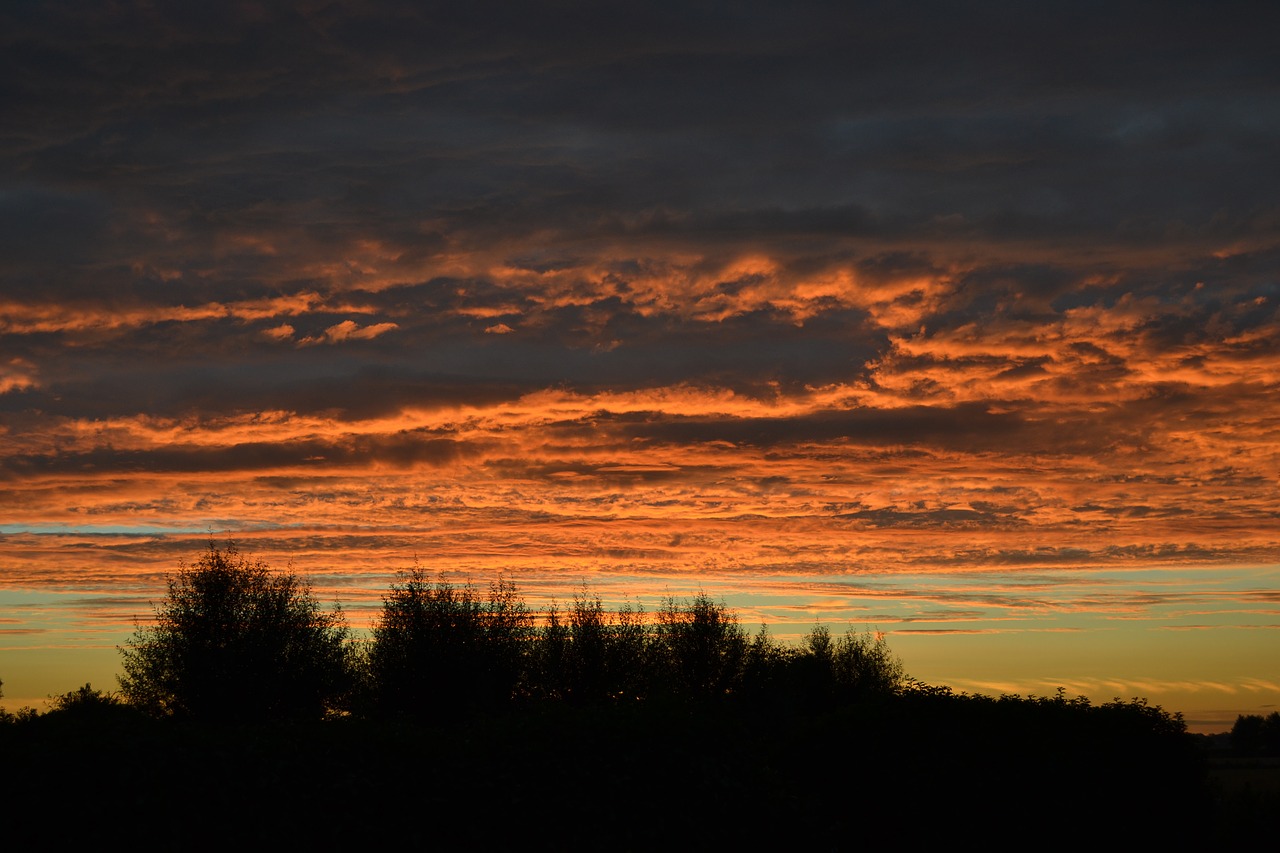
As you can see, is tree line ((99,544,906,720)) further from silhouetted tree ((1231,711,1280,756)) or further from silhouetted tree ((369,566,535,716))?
silhouetted tree ((1231,711,1280,756))

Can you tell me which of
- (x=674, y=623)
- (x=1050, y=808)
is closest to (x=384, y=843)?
(x=1050, y=808)

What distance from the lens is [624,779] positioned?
17.1 m

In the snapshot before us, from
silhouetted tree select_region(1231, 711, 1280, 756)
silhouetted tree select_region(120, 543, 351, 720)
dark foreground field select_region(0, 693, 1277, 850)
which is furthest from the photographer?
silhouetted tree select_region(1231, 711, 1280, 756)

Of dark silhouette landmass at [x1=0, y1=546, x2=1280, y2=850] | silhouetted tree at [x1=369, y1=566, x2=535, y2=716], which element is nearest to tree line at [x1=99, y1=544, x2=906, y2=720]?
silhouetted tree at [x1=369, y1=566, x2=535, y2=716]

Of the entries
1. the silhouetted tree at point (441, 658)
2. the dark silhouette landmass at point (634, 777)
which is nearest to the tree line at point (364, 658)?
the silhouetted tree at point (441, 658)

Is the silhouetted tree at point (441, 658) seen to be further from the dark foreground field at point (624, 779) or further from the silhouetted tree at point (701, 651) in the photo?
the dark foreground field at point (624, 779)

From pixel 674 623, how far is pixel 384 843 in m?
69.4

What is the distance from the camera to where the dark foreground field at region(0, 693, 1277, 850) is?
47.9ft

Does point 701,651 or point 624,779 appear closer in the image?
point 624,779

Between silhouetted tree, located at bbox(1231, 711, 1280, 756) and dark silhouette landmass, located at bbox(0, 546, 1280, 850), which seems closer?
dark silhouette landmass, located at bbox(0, 546, 1280, 850)

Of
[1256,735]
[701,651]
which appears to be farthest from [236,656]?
[1256,735]

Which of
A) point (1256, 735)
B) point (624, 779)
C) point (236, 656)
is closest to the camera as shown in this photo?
point (624, 779)

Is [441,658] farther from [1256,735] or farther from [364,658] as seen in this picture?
[1256,735]

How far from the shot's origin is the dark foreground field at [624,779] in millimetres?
14594
